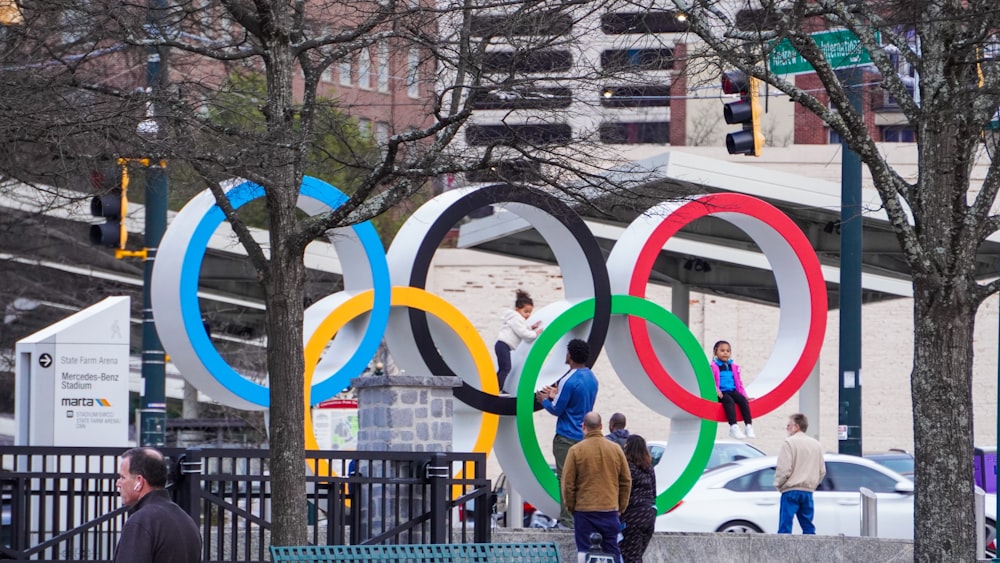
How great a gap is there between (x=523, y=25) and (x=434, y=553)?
4.06 metres

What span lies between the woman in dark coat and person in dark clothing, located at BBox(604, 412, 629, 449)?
406 mm

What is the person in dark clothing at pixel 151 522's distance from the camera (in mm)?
6691

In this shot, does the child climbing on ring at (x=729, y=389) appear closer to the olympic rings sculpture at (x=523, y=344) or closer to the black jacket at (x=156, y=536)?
the olympic rings sculpture at (x=523, y=344)

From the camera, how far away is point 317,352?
583 inches

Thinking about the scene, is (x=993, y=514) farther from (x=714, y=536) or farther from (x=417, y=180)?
(x=417, y=180)

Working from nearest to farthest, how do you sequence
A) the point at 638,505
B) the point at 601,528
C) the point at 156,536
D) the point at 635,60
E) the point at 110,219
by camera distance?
the point at 156,536
the point at 635,60
the point at 601,528
the point at 638,505
the point at 110,219

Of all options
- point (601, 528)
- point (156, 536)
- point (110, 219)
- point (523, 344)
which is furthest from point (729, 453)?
point (156, 536)

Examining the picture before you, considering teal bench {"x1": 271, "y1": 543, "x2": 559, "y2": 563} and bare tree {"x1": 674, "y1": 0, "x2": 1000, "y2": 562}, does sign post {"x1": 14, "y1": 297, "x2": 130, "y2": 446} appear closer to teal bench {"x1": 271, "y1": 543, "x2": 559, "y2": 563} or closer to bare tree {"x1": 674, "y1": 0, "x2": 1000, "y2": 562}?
teal bench {"x1": 271, "y1": 543, "x2": 559, "y2": 563}

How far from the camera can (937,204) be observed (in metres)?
10.3

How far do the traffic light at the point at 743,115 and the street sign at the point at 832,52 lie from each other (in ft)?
1.46

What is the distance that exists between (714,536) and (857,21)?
6278mm

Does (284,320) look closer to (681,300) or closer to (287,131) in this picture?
(287,131)

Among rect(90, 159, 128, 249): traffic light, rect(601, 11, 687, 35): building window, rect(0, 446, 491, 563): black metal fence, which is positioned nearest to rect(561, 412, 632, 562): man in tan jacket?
rect(0, 446, 491, 563): black metal fence

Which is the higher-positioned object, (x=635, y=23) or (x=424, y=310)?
(x=635, y=23)
